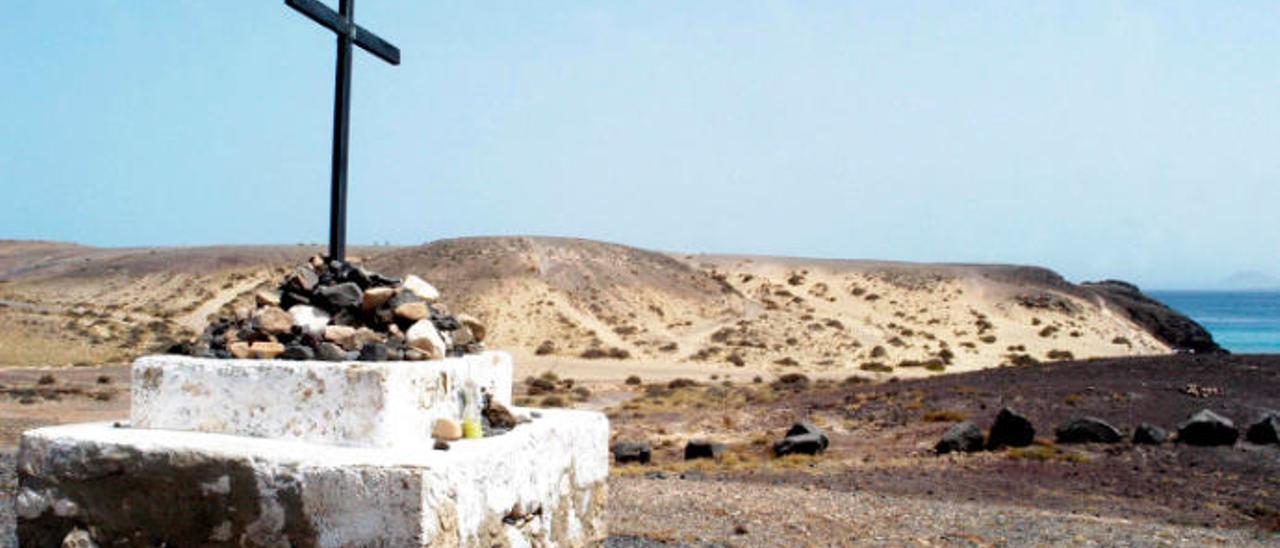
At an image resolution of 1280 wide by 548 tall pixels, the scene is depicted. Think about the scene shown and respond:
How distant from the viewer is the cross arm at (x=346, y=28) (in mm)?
5387

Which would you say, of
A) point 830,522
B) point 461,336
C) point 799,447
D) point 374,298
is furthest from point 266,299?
point 799,447

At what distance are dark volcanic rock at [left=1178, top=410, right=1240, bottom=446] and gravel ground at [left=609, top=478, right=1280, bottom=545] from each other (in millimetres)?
5408

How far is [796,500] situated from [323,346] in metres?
7.69

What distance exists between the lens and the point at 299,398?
15.2ft

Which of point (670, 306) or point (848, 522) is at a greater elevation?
point (670, 306)

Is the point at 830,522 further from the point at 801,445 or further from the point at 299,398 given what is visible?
the point at 299,398

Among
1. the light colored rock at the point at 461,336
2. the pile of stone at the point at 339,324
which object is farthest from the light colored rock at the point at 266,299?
the light colored rock at the point at 461,336

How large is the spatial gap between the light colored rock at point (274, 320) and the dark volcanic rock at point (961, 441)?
13096 millimetres

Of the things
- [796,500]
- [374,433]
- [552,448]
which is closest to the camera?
[374,433]

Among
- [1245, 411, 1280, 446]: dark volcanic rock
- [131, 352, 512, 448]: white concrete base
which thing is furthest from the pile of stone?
[1245, 411, 1280, 446]: dark volcanic rock

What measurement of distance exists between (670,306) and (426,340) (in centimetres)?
4626

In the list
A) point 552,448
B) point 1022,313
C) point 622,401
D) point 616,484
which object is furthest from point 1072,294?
point 552,448

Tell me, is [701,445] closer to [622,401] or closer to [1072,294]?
[622,401]

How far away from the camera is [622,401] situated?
26562mm
